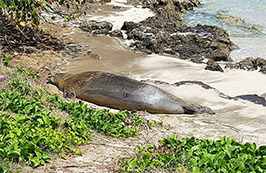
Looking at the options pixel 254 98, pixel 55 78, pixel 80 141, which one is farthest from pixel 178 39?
pixel 80 141

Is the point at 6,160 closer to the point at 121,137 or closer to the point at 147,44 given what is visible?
the point at 121,137

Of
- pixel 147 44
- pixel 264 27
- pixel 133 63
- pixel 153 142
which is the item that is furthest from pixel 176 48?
pixel 153 142

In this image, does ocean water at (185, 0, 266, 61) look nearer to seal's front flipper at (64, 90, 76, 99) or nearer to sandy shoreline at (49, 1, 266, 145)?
sandy shoreline at (49, 1, 266, 145)

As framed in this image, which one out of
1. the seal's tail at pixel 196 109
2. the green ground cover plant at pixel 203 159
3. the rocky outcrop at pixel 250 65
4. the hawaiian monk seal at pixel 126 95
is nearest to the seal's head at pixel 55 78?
the hawaiian monk seal at pixel 126 95

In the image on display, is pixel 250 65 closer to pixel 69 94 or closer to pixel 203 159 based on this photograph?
pixel 69 94

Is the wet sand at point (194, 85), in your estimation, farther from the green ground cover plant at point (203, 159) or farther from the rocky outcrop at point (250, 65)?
the green ground cover plant at point (203, 159)

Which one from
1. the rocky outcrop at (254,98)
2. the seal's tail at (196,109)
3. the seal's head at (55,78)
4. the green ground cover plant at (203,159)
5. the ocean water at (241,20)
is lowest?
the ocean water at (241,20)

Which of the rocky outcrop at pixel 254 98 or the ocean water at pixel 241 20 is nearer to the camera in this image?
the rocky outcrop at pixel 254 98

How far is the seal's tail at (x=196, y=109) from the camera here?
6.70m

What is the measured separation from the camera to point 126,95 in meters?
6.86

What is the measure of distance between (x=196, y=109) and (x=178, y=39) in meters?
5.49

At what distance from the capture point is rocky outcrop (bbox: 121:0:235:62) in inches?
425

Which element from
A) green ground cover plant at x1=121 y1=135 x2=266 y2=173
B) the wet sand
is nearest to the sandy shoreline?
the wet sand

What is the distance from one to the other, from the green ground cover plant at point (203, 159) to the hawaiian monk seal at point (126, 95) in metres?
2.68
